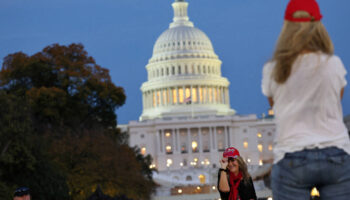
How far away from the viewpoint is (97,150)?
2375 inches

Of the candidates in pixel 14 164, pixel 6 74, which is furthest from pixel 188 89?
pixel 14 164

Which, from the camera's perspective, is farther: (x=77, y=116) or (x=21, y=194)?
(x=77, y=116)

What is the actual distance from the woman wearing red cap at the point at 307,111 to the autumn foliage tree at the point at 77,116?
4572 cm

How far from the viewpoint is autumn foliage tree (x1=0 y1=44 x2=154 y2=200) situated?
58156 millimetres

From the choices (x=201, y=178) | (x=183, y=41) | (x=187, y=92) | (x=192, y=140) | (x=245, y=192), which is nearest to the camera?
(x=245, y=192)

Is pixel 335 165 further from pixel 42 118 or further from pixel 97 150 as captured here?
pixel 42 118

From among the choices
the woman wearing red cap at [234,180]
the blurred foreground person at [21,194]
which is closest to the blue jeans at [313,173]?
the woman wearing red cap at [234,180]

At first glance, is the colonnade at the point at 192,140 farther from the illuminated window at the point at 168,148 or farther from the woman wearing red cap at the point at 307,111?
the woman wearing red cap at the point at 307,111

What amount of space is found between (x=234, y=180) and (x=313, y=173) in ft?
17.3

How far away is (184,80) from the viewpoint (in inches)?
7343

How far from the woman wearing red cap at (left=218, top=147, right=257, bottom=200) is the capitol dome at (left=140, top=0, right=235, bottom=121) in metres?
170

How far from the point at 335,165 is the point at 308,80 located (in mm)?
794

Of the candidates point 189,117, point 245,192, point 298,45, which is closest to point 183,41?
point 189,117

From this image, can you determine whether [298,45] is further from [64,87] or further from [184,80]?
[184,80]
